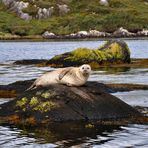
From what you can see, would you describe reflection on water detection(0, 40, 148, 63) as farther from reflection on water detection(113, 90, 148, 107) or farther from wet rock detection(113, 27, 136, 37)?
wet rock detection(113, 27, 136, 37)

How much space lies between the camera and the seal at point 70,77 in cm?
2409

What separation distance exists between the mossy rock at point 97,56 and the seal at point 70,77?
104 ft

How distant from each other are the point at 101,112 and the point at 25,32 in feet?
582

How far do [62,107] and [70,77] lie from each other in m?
2.01

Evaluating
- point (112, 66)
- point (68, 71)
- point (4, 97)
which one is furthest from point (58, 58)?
point (68, 71)

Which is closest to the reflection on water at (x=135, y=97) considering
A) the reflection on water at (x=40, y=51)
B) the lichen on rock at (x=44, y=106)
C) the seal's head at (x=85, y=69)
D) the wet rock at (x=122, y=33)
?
the seal's head at (x=85, y=69)

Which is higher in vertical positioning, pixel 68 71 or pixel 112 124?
pixel 68 71

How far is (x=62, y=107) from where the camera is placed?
2264cm

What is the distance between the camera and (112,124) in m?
22.0

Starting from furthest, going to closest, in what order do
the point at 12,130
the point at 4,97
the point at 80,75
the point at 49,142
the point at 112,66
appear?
1. the point at 112,66
2. the point at 4,97
3. the point at 80,75
4. the point at 12,130
5. the point at 49,142

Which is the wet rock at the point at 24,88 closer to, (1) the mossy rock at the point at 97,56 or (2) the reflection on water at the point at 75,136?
(2) the reflection on water at the point at 75,136

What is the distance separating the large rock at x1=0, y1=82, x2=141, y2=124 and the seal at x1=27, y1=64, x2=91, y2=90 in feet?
1.72

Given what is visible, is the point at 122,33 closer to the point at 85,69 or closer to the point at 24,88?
the point at 24,88

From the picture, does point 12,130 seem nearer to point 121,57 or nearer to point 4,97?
point 4,97
